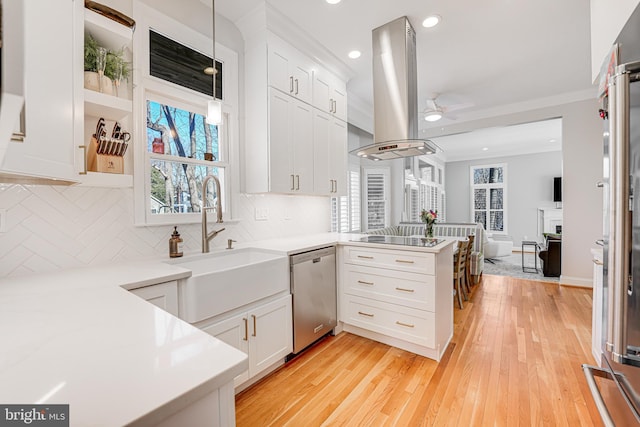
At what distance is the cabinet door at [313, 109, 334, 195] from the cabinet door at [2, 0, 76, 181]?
6.98 ft

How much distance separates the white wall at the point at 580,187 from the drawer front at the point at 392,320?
3671 mm

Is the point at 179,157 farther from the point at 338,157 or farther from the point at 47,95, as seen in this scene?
the point at 338,157

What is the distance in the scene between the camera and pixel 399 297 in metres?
2.37

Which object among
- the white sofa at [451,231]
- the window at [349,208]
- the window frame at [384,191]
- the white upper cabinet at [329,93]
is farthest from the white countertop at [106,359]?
the window frame at [384,191]

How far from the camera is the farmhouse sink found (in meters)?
1.55

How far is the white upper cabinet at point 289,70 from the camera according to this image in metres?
2.53

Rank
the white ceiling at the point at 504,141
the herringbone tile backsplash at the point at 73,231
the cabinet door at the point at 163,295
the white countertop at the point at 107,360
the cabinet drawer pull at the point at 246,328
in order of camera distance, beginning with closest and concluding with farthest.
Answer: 1. the white countertop at the point at 107,360
2. the cabinet door at the point at 163,295
3. the herringbone tile backsplash at the point at 73,231
4. the cabinet drawer pull at the point at 246,328
5. the white ceiling at the point at 504,141

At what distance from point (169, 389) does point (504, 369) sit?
2.50 meters

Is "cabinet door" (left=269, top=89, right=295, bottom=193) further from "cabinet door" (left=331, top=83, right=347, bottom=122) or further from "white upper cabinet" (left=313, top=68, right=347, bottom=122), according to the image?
"cabinet door" (left=331, top=83, right=347, bottom=122)

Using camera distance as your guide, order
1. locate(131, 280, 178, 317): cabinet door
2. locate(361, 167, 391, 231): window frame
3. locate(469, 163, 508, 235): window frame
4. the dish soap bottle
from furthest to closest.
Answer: locate(469, 163, 508, 235): window frame, locate(361, 167, 391, 231): window frame, the dish soap bottle, locate(131, 280, 178, 317): cabinet door

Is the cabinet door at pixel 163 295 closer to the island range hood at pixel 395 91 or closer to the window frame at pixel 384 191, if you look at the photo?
the island range hood at pixel 395 91

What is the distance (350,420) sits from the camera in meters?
1.64

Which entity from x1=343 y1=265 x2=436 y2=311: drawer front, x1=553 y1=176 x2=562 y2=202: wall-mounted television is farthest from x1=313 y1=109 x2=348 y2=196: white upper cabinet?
x1=553 y1=176 x2=562 y2=202: wall-mounted television

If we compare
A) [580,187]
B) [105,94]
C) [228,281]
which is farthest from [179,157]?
[580,187]
